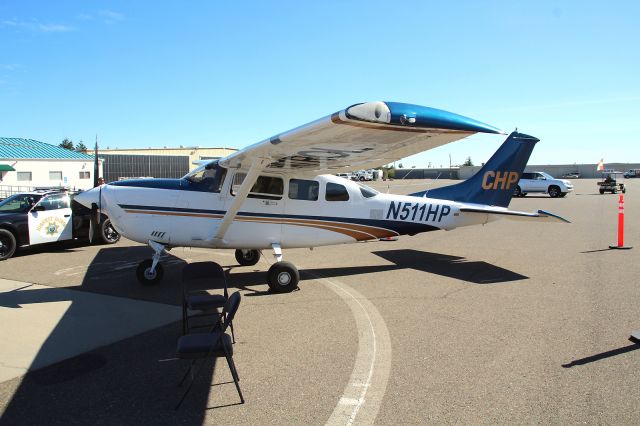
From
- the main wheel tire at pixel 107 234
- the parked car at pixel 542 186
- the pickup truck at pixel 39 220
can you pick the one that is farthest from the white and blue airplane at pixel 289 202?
the parked car at pixel 542 186

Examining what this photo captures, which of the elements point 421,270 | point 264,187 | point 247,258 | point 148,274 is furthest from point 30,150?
point 421,270

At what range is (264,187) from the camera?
327 inches

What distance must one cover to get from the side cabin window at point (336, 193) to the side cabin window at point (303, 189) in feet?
0.80

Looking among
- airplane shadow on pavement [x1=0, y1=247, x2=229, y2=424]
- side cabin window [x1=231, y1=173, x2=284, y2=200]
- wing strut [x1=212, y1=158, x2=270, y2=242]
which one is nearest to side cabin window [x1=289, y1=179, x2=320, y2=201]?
side cabin window [x1=231, y1=173, x2=284, y2=200]

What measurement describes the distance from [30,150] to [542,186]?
44.0 meters

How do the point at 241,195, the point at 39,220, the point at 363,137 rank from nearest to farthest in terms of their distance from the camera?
the point at 363,137
the point at 241,195
the point at 39,220

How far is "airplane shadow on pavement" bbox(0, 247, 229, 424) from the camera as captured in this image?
3490mm

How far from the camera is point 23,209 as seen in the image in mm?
10945

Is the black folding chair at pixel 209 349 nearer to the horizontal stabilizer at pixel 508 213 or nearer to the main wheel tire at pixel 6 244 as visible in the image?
the horizontal stabilizer at pixel 508 213

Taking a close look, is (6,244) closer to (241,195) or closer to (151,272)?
(151,272)

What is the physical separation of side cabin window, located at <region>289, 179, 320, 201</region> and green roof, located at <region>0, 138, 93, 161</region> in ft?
123

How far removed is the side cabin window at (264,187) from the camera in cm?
816

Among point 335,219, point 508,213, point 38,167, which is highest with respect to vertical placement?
point 38,167

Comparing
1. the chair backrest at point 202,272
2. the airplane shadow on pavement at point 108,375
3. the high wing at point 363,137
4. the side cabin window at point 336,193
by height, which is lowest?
the airplane shadow on pavement at point 108,375
